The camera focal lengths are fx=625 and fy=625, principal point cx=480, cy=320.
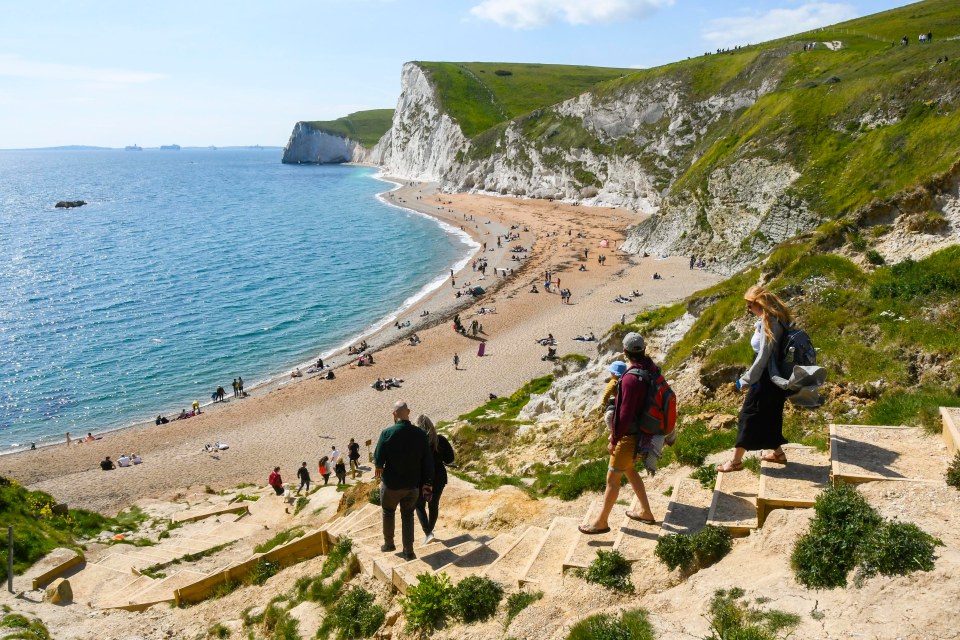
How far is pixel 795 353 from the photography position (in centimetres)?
700

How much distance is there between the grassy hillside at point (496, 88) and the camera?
456 ft

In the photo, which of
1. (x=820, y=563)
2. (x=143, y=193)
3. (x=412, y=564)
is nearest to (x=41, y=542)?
(x=412, y=564)

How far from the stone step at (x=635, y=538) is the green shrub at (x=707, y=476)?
36.3 inches

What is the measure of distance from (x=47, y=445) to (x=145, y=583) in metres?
24.0

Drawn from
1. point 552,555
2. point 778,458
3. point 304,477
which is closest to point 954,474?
point 778,458

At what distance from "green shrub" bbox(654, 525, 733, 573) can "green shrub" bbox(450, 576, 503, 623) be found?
5.78 feet

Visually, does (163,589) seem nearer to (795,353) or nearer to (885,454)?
(795,353)

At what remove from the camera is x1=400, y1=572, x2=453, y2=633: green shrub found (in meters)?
6.54

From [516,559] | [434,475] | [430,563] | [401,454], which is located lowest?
[430,563]

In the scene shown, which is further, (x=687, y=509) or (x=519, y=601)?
(x=687, y=509)

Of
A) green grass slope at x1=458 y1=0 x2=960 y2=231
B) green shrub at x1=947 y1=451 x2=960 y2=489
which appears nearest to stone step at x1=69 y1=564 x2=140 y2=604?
green shrub at x1=947 y1=451 x2=960 y2=489

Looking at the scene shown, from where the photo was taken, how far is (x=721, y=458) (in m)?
9.26

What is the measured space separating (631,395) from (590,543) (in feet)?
5.94

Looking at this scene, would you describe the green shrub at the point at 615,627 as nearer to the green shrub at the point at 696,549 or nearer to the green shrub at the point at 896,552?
the green shrub at the point at 696,549
